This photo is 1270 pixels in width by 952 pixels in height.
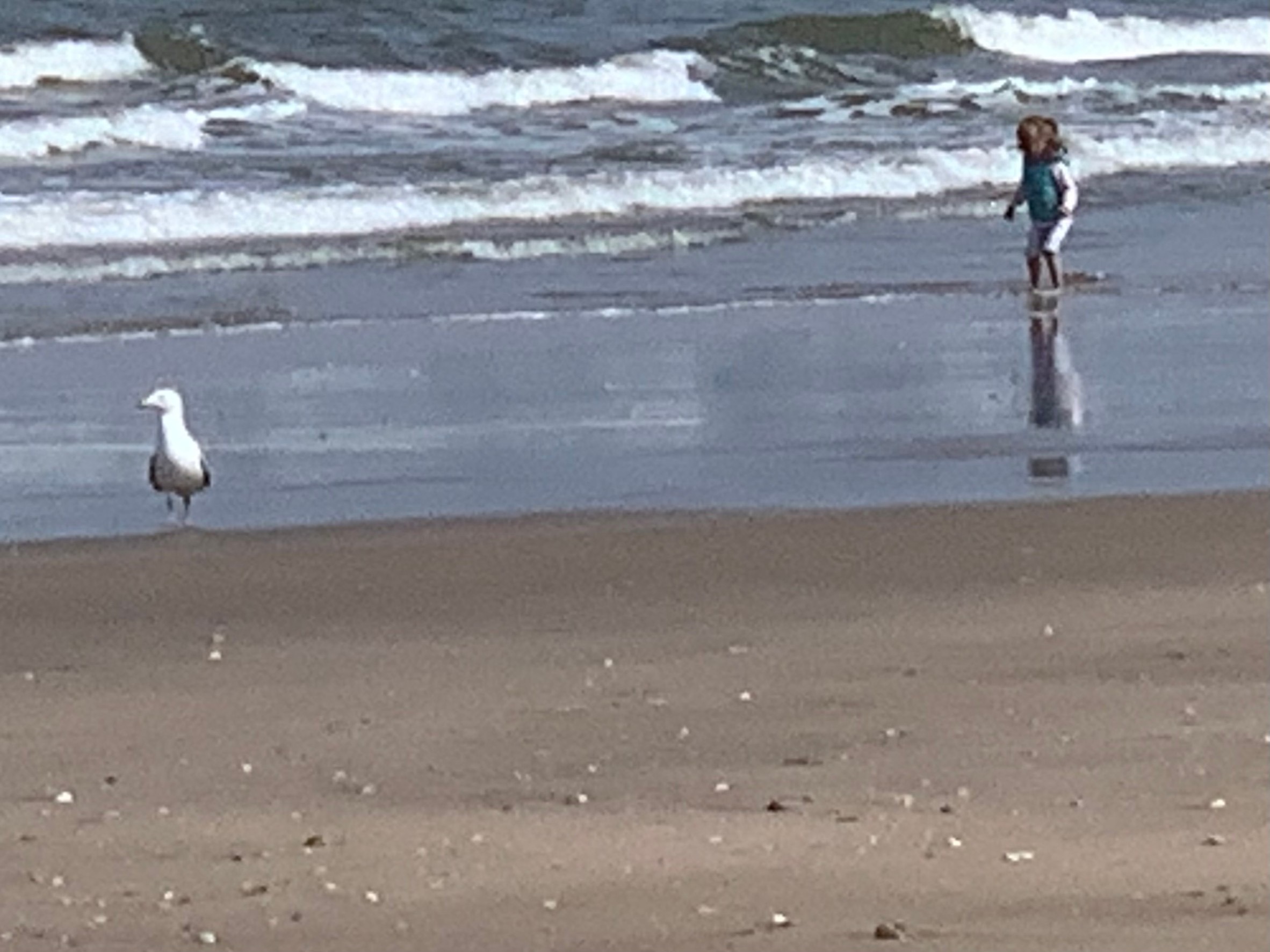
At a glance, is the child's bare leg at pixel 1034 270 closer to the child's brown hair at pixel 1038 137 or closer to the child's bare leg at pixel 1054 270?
the child's bare leg at pixel 1054 270

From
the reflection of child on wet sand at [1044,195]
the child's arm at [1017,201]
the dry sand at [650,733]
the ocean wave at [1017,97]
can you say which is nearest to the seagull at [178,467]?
the dry sand at [650,733]

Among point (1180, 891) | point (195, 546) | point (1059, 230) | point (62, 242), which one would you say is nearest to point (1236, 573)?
point (195, 546)

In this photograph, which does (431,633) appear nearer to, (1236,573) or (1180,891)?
(1236,573)

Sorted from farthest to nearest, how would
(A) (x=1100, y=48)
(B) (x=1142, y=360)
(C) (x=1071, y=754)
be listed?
A: (A) (x=1100, y=48) → (B) (x=1142, y=360) → (C) (x=1071, y=754)

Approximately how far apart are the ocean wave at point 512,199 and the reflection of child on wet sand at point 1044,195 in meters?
3.02

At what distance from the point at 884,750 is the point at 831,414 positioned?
538cm

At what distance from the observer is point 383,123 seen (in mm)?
26703

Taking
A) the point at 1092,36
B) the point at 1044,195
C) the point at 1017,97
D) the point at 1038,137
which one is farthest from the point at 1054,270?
the point at 1092,36

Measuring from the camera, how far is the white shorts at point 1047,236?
15742 millimetres

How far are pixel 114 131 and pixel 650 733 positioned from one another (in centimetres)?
1888


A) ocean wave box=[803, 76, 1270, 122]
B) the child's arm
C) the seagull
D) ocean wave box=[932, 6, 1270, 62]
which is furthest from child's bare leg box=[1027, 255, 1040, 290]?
ocean wave box=[932, 6, 1270, 62]

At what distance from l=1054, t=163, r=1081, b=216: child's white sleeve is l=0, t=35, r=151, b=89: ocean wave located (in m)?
14.1

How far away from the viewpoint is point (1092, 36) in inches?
1478

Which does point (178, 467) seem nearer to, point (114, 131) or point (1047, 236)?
point (1047, 236)
